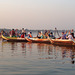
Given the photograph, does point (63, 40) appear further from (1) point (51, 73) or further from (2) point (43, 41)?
(1) point (51, 73)

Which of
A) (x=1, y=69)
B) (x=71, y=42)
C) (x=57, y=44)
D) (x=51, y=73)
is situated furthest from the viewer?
A: (x=57, y=44)

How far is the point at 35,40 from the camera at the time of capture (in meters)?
32.7

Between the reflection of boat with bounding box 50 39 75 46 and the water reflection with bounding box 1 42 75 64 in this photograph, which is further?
the reflection of boat with bounding box 50 39 75 46

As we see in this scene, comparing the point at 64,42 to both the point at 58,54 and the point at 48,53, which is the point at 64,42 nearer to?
the point at 48,53

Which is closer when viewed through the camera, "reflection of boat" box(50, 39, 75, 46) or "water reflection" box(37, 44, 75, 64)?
"water reflection" box(37, 44, 75, 64)

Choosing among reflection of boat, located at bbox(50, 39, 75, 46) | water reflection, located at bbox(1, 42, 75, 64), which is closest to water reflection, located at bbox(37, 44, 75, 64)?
water reflection, located at bbox(1, 42, 75, 64)

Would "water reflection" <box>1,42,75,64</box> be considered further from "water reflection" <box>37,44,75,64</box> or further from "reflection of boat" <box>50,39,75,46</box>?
"reflection of boat" <box>50,39,75,46</box>

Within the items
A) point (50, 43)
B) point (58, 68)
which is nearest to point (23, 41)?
point (50, 43)

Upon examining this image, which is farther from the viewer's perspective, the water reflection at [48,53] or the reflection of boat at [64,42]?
the reflection of boat at [64,42]

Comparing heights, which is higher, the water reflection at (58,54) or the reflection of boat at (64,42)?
the reflection of boat at (64,42)

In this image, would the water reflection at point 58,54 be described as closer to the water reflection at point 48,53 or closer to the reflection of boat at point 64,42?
the water reflection at point 48,53

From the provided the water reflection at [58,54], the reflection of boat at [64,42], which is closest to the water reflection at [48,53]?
the water reflection at [58,54]

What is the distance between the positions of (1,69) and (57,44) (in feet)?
57.5

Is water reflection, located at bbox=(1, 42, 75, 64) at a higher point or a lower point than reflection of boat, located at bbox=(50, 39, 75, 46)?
lower
